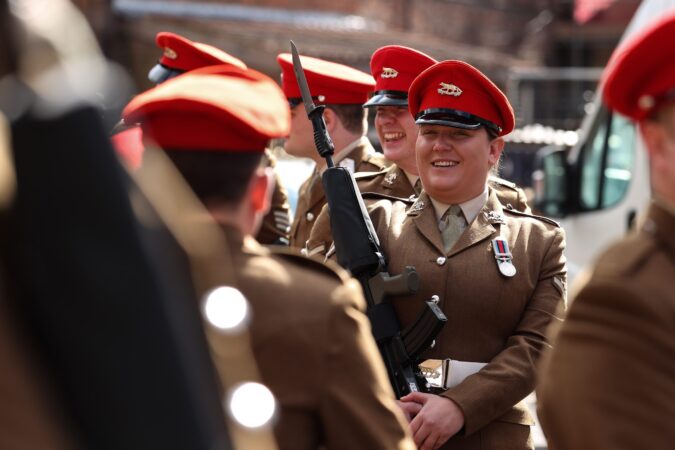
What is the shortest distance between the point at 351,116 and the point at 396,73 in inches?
13.1

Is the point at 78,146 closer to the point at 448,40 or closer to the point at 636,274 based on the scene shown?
the point at 636,274

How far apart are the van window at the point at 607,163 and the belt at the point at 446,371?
423 cm

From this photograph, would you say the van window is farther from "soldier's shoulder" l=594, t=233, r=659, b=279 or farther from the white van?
"soldier's shoulder" l=594, t=233, r=659, b=279

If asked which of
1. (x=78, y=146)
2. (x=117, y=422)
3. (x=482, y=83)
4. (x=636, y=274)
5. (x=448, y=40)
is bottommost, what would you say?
(x=448, y=40)

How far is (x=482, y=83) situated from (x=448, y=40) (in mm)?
24477

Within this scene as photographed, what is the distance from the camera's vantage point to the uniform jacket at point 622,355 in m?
1.99

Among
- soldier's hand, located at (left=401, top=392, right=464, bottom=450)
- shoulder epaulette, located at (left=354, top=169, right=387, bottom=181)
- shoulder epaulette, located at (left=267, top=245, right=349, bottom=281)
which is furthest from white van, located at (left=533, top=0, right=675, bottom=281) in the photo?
shoulder epaulette, located at (left=267, top=245, right=349, bottom=281)

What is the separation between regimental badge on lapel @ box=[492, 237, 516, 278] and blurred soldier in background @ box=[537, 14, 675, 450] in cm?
160

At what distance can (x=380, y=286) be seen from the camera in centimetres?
378

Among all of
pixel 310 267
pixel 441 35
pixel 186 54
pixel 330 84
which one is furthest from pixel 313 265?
pixel 441 35

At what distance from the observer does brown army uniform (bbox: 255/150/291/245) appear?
5.94 m

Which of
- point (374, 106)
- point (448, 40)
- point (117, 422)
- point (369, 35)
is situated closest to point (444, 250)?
point (374, 106)

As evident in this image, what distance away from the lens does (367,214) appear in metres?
3.96

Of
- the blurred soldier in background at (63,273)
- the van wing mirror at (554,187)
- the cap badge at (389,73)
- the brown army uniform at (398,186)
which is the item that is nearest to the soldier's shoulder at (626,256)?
the blurred soldier in background at (63,273)
